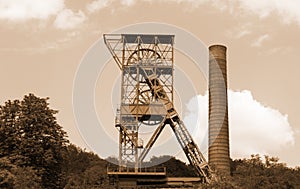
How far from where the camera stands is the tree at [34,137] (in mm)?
54875

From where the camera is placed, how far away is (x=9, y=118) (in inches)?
2245

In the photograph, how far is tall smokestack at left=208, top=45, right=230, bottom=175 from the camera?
6575 cm

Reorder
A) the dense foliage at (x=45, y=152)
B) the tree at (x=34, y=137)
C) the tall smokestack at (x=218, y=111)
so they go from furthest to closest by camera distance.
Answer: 1. the tall smokestack at (x=218, y=111)
2. the tree at (x=34, y=137)
3. the dense foliage at (x=45, y=152)

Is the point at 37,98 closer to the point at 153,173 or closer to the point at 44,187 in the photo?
the point at 44,187

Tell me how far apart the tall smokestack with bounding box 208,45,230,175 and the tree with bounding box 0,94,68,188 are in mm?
19722

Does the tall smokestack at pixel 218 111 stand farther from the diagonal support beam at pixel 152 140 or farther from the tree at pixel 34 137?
the tree at pixel 34 137

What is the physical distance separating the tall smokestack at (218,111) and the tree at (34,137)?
776 inches

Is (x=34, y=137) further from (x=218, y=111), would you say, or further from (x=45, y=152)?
(x=218, y=111)

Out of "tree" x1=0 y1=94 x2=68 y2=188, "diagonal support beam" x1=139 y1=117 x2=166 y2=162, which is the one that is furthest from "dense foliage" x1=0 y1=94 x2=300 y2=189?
"diagonal support beam" x1=139 y1=117 x2=166 y2=162

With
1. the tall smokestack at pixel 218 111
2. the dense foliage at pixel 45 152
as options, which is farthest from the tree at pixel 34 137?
the tall smokestack at pixel 218 111

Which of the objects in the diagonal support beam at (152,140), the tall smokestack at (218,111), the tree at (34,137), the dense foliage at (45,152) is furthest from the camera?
the tall smokestack at (218,111)

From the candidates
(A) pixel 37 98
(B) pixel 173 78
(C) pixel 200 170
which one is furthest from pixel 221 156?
(A) pixel 37 98

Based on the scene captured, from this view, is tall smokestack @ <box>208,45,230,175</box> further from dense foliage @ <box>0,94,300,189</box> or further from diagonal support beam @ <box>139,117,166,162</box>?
diagonal support beam @ <box>139,117,166,162</box>

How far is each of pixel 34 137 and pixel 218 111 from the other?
24.6 meters
